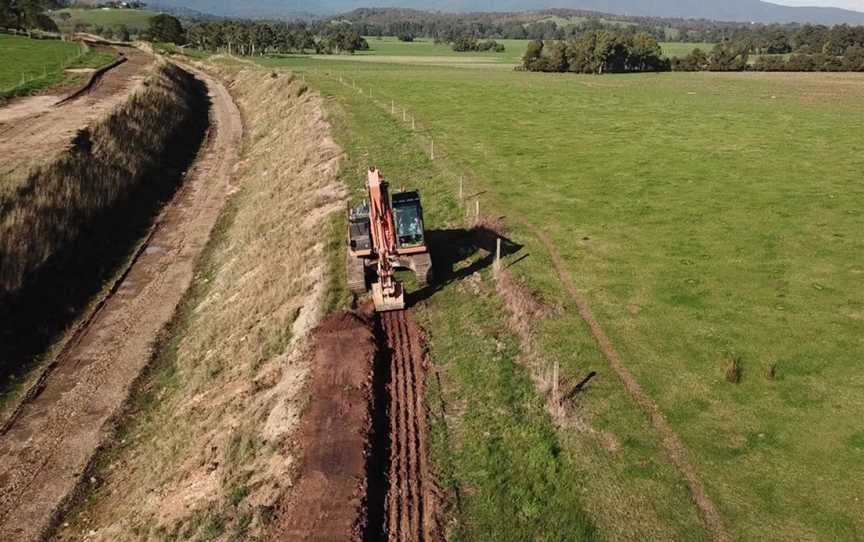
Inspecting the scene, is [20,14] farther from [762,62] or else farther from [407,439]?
[407,439]

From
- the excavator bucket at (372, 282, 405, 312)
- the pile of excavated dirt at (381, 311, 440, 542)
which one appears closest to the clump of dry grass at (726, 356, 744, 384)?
the pile of excavated dirt at (381, 311, 440, 542)

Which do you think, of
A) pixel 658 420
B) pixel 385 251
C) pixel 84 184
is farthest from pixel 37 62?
pixel 658 420

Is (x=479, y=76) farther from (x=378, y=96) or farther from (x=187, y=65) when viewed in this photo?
(x=187, y=65)

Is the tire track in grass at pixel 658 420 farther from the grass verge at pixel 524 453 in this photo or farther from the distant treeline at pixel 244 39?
the distant treeline at pixel 244 39

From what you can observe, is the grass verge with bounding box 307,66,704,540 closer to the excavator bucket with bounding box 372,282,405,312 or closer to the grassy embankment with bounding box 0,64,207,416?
the excavator bucket with bounding box 372,282,405,312

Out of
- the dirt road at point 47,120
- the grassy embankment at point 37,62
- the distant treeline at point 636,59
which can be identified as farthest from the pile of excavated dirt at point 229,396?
the distant treeline at point 636,59
